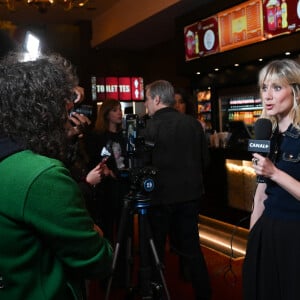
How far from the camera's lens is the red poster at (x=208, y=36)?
17.1ft

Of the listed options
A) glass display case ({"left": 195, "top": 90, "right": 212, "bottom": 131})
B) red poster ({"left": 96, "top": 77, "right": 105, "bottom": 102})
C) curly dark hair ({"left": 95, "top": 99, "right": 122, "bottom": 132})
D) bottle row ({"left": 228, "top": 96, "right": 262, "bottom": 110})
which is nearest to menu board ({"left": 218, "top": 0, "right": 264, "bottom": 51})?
bottle row ({"left": 228, "top": 96, "right": 262, "bottom": 110})

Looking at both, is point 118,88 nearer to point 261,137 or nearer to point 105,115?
point 105,115

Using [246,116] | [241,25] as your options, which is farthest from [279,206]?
[246,116]

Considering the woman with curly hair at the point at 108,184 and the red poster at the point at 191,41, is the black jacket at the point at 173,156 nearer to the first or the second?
the woman with curly hair at the point at 108,184

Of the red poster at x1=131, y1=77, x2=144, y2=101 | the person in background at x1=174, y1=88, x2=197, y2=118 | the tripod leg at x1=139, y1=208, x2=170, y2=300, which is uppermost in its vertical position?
the red poster at x1=131, y1=77, x2=144, y2=101

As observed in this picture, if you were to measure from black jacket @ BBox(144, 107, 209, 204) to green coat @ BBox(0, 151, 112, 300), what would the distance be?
5.93 feet

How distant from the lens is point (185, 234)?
2986mm

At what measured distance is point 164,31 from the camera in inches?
278

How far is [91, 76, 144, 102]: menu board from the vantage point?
8.28 m

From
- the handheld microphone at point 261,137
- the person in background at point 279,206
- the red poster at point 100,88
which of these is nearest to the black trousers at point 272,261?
the person in background at point 279,206

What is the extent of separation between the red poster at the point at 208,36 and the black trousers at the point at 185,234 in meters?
2.80

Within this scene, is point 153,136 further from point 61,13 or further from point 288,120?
point 61,13

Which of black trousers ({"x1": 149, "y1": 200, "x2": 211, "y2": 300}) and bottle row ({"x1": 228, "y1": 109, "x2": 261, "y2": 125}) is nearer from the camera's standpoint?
black trousers ({"x1": 149, "y1": 200, "x2": 211, "y2": 300})

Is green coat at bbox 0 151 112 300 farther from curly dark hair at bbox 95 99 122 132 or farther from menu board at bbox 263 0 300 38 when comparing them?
menu board at bbox 263 0 300 38
